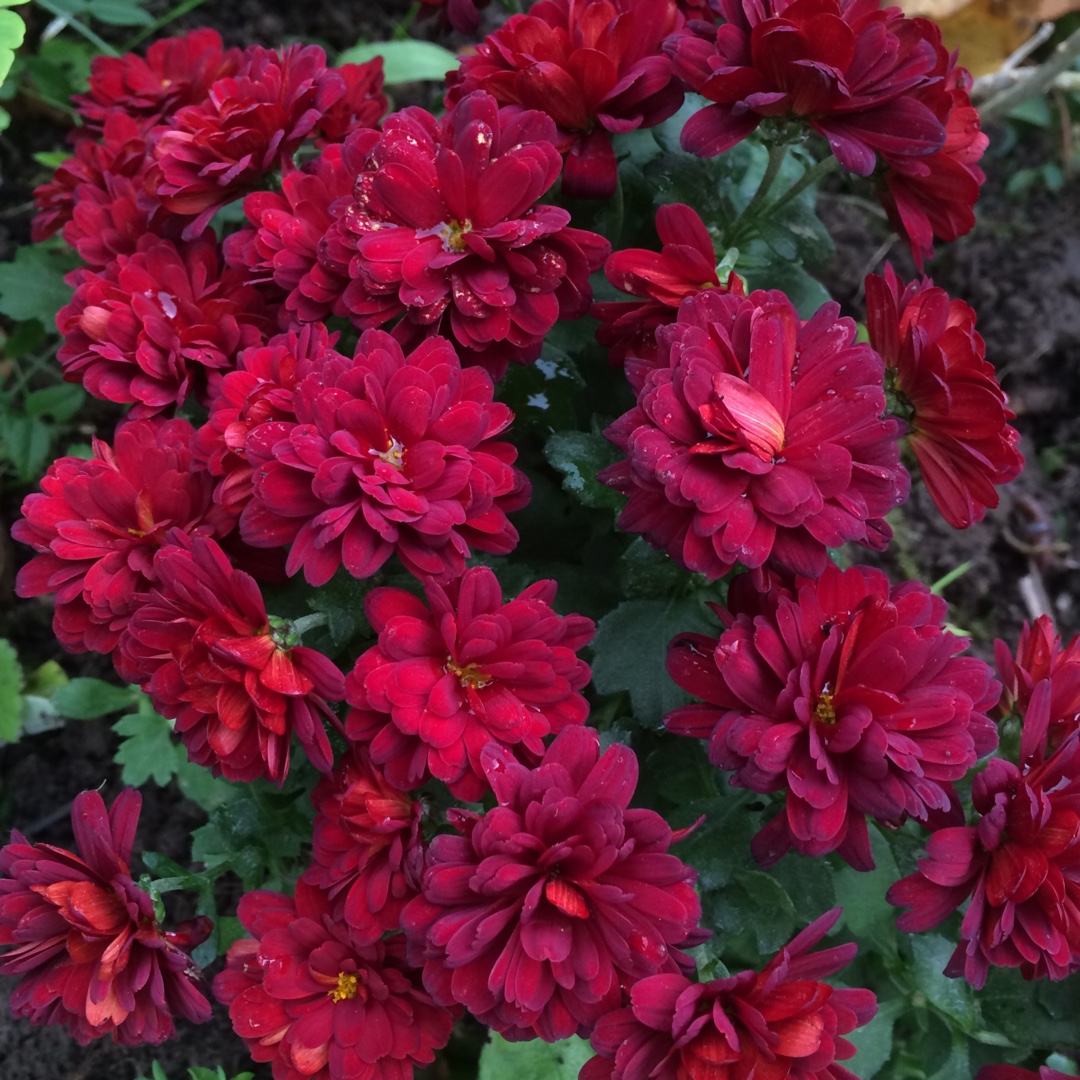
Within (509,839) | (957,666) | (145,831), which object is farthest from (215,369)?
(145,831)

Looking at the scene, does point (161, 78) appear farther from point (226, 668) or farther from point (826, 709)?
point (826, 709)

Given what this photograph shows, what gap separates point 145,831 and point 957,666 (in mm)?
1281

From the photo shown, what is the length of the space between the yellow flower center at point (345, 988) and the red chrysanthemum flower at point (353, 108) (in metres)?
0.93

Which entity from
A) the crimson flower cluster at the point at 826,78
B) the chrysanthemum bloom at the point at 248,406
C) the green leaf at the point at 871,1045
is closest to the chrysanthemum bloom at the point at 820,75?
the crimson flower cluster at the point at 826,78

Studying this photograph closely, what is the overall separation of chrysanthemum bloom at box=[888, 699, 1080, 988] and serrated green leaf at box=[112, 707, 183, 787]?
862mm

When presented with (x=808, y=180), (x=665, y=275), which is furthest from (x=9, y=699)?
(x=808, y=180)

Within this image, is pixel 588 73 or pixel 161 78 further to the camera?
pixel 161 78

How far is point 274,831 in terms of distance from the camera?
1.06 meters

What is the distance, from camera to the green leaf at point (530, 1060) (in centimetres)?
119

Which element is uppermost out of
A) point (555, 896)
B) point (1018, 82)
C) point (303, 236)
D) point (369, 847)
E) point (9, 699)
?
point (1018, 82)

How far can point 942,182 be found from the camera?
37.1 inches

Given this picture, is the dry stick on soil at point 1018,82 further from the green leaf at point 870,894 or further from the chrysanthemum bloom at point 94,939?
the chrysanthemum bloom at point 94,939

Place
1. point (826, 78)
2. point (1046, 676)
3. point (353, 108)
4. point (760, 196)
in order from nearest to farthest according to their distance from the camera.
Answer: point (826, 78)
point (1046, 676)
point (760, 196)
point (353, 108)

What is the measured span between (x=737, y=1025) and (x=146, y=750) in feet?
2.63
